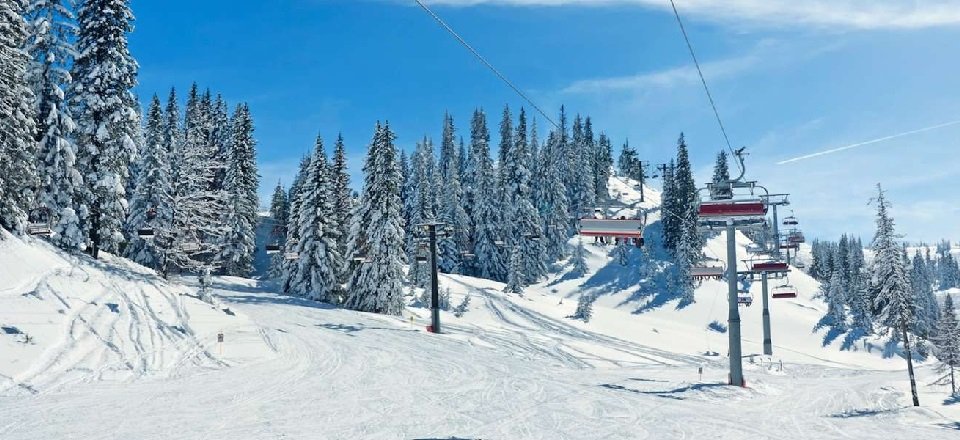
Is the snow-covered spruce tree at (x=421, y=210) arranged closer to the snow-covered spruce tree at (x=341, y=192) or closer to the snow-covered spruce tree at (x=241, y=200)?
the snow-covered spruce tree at (x=341, y=192)

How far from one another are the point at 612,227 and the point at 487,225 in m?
62.2

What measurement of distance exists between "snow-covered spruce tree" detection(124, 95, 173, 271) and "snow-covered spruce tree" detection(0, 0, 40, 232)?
672 inches

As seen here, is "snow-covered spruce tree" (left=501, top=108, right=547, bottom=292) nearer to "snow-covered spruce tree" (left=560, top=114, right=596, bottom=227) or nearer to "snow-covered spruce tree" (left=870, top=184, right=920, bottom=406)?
"snow-covered spruce tree" (left=560, top=114, right=596, bottom=227)

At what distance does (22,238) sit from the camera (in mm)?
26734

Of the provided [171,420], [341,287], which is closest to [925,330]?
[341,287]

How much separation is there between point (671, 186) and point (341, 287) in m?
60.3

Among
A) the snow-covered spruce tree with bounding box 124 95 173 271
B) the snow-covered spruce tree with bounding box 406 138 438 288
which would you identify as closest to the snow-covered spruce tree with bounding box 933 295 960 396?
the snow-covered spruce tree with bounding box 406 138 438 288

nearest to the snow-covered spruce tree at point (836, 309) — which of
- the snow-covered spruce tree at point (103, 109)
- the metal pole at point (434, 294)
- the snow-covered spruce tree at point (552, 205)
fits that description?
the snow-covered spruce tree at point (552, 205)

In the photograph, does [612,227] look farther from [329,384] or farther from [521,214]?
[521,214]

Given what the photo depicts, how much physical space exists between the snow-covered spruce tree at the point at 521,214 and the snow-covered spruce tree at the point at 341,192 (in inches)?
1154

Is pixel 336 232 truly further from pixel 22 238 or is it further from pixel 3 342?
pixel 3 342

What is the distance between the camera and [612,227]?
939 inches

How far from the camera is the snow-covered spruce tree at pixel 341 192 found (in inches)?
2138

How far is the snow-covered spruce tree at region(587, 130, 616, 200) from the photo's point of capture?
4658 inches
